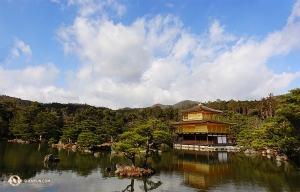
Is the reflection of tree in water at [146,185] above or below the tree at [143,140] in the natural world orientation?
below

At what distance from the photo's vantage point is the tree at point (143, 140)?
18.7 meters

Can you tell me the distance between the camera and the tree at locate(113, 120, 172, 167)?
1865cm

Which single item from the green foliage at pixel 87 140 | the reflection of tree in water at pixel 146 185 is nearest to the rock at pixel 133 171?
the reflection of tree in water at pixel 146 185

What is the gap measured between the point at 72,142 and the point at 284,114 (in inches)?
1404

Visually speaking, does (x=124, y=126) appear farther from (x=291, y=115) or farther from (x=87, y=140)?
(x=291, y=115)

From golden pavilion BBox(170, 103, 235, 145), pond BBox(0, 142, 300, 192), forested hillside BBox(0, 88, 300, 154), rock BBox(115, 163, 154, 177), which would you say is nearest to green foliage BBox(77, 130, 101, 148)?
forested hillside BBox(0, 88, 300, 154)

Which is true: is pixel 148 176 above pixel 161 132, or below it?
below

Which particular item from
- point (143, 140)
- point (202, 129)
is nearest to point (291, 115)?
point (143, 140)

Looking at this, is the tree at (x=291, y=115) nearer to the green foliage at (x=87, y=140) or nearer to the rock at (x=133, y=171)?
the rock at (x=133, y=171)

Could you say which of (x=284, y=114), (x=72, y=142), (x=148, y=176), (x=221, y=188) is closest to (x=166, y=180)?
(x=148, y=176)

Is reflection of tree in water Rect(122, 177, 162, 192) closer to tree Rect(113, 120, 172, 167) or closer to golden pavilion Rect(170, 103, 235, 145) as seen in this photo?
tree Rect(113, 120, 172, 167)

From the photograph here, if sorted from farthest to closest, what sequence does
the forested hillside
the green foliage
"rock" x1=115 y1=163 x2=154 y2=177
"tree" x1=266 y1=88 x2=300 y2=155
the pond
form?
the green foliage, the forested hillside, "tree" x1=266 y1=88 x2=300 y2=155, "rock" x1=115 y1=163 x2=154 y2=177, the pond

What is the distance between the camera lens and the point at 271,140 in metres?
30.4

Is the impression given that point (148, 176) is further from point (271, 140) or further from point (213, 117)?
point (213, 117)
